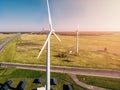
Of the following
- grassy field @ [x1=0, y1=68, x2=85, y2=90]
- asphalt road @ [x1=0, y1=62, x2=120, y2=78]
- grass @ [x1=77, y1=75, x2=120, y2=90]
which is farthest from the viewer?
asphalt road @ [x1=0, y1=62, x2=120, y2=78]

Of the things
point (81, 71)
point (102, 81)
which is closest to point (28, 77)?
point (81, 71)

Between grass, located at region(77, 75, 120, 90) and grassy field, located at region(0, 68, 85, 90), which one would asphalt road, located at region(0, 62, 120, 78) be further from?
grassy field, located at region(0, 68, 85, 90)

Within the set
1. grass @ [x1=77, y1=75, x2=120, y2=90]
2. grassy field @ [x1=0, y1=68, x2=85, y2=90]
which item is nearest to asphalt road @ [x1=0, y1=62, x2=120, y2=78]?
grass @ [x1=77, y1=75, x2=120, y2=90]

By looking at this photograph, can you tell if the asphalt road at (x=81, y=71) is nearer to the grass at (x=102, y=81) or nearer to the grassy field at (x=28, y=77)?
the grass at (x=102, y=81)

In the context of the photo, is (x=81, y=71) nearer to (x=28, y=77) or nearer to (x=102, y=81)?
(x=102, y=81)

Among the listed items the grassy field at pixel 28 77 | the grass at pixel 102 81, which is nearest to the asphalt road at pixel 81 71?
the grass at pixel 102 81

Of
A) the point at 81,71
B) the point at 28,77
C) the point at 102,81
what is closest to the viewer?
the point at 102,81

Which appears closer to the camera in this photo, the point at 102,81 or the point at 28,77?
the point at 102,81
